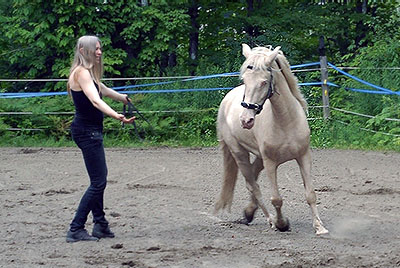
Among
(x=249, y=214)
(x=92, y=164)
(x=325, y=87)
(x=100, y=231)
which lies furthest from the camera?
(x=325, y=87)

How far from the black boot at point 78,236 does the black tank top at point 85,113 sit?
3.14ft

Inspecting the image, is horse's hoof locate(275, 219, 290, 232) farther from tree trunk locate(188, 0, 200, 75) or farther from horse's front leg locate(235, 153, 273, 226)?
tree trunk locate(188, 0, 200, 75)

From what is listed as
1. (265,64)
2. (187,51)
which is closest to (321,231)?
(265,64)

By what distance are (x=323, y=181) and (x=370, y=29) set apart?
910 cm

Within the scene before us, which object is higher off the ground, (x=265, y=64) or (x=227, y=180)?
(x=265, y=64)

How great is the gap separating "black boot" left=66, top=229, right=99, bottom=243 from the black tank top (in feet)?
3.14

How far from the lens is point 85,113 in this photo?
6578 millimetres

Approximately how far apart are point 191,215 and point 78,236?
1.62m

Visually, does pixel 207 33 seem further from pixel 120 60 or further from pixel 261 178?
pixel 261 178

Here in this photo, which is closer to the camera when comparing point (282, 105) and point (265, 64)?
point (265, 64)

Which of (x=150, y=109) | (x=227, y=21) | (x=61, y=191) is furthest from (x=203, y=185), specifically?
(x=227, y=21)

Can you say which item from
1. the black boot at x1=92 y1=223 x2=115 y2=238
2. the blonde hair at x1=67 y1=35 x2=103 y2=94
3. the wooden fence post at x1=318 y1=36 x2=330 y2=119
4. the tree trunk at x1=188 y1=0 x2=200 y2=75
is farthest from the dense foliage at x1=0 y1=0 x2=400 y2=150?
the blonde hair at x1=67 y1=35 x2=103 y2=94

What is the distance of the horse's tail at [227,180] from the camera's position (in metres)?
7.88

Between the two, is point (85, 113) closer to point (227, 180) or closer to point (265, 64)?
point (265, 64)
